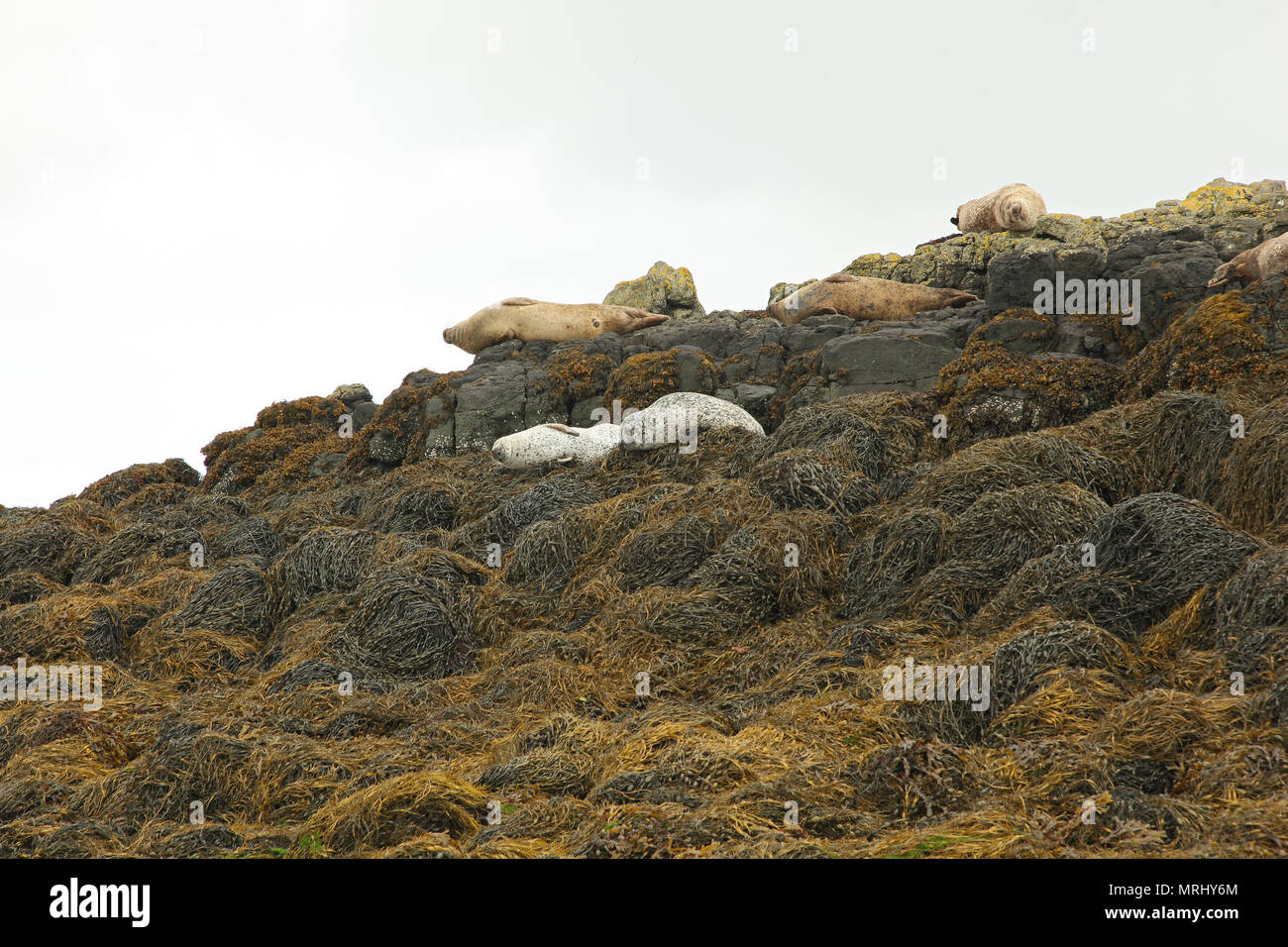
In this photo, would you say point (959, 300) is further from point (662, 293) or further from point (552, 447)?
point (552, 447)

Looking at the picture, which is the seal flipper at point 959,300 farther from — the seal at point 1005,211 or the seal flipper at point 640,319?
the seal flipper at point 640,319

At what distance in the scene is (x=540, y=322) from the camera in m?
19.0

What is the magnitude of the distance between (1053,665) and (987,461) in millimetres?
3486

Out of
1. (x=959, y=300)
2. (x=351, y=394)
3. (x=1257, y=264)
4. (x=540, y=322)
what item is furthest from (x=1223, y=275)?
(x=351, y=394)

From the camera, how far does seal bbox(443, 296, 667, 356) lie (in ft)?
62.1

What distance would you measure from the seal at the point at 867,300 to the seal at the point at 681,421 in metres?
4.75

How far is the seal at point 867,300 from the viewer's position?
18.1m

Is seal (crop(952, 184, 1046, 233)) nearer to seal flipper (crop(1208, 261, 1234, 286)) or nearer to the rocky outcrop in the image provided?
the rocky outcrop

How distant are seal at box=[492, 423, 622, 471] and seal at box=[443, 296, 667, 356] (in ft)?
15.7

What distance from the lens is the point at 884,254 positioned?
20.7m

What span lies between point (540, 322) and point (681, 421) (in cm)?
618

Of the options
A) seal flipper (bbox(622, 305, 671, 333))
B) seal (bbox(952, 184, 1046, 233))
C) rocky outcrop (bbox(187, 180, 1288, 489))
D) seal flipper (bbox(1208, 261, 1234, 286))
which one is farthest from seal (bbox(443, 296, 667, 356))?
seal flipper (bbox(1208, 261, 1234, 286))

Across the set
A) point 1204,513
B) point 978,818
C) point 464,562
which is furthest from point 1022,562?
point 464,562
